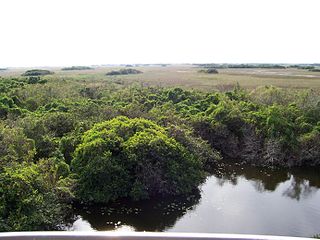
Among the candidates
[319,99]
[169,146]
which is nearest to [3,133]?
[169,146]

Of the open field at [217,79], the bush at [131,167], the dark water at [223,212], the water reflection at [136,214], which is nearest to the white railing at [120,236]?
the dark water at [223,212]

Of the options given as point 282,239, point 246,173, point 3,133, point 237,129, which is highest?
point 282,239

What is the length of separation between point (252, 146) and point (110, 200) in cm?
1403

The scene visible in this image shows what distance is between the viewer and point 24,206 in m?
15.2

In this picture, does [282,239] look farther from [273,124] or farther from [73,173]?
[273,124]

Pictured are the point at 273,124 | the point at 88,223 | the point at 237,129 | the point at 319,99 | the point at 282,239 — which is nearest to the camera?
the point at 282,239

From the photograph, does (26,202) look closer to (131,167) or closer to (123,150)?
(131,167)

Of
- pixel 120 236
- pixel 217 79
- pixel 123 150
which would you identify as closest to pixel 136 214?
pixel 123 150

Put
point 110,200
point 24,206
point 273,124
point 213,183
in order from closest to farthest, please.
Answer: point 24,206 < point 110,200 < point 213,183 < point 273,124

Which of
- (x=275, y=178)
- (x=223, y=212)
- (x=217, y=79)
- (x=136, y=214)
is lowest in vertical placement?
(x=217, y=79)

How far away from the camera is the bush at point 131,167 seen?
19.8 metres

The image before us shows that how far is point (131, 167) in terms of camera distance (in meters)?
20.9

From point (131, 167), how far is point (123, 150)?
1092mm

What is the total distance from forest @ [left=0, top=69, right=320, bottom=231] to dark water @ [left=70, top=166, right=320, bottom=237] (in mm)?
837
